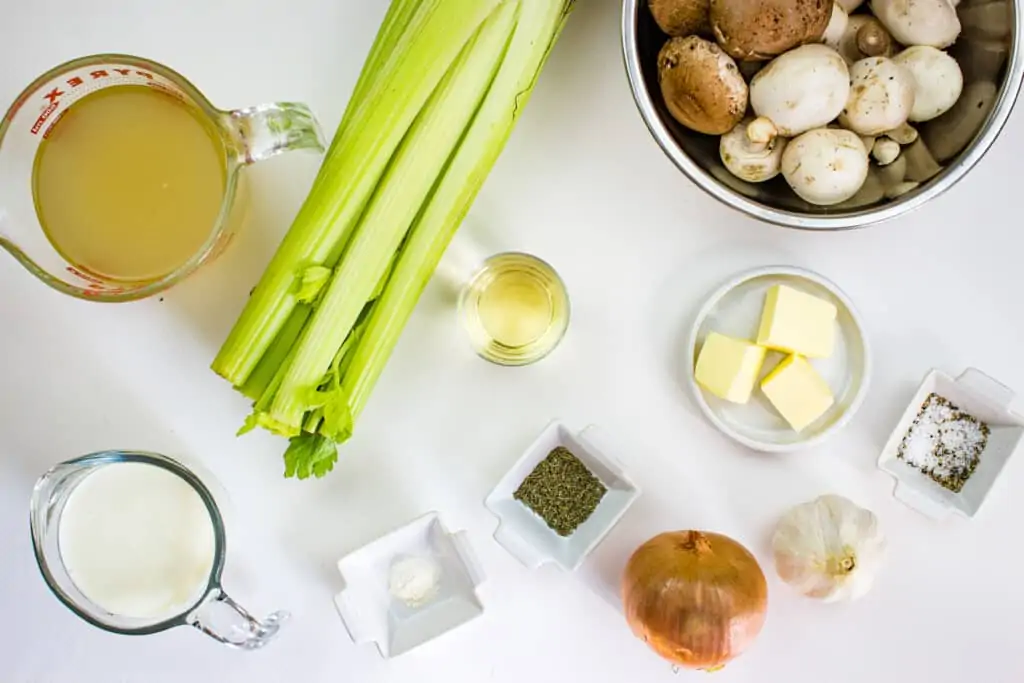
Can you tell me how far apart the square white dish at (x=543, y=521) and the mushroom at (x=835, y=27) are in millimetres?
515

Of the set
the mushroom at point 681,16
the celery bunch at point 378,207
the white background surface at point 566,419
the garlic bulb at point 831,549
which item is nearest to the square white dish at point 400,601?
the white background surface at point 566,419

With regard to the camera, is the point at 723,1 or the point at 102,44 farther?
the point at 102,44

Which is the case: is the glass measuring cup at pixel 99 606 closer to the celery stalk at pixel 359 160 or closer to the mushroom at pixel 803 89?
the celery stalk at pixel 359 160

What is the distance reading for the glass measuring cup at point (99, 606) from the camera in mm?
976

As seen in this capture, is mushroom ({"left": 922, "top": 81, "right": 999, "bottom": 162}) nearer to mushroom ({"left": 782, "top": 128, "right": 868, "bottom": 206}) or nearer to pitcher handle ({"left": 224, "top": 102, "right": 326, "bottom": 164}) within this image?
mushroom ({"left": 782, "top": 128, "right": 868, "bottom": 206})

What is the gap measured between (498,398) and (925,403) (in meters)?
0.53

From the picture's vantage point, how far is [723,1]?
2.99 feet

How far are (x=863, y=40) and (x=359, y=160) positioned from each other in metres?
0.56

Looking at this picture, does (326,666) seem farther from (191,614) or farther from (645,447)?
(645,447)

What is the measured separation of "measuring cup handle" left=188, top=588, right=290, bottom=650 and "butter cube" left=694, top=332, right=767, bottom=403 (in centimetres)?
60

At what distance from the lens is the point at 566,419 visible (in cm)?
112

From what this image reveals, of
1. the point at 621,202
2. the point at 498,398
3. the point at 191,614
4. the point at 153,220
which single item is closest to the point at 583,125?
the point at 621,202

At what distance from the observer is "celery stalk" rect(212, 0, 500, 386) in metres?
0.94

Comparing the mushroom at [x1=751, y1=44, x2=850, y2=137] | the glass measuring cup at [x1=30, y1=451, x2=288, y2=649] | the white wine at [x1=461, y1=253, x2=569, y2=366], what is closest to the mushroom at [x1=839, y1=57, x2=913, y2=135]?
the mushroom at [x1=751, y1=44, x2=850, y2=137]
